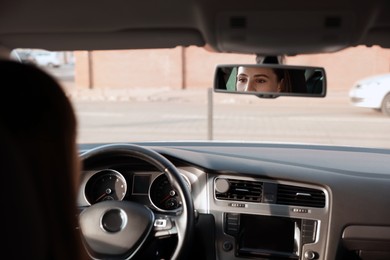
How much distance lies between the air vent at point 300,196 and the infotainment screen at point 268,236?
0.49 feet

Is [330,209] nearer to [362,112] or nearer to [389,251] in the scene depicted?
[389,251]

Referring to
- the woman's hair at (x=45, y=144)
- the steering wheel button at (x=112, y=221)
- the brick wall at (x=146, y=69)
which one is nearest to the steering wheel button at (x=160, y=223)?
the steering wheel button at (x=112, y=221)

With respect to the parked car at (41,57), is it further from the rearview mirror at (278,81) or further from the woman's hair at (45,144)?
the rearview mirror at (278,81)

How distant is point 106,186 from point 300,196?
1.32m

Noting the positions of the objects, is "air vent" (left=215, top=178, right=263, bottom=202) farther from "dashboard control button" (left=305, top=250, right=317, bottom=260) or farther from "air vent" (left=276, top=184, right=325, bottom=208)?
"dashboard control button" (left=305, top=250, right=317, bottom=260)

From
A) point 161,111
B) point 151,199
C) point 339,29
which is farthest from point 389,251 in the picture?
point 161,111

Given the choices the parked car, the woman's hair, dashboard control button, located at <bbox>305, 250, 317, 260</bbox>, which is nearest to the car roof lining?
the parked car

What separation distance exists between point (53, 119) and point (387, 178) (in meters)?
2.93

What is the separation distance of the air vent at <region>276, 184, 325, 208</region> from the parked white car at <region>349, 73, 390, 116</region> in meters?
5.13

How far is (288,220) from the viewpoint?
12.4 ft

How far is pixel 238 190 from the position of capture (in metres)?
3.80

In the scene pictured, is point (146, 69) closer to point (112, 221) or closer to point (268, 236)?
point (268, 236)

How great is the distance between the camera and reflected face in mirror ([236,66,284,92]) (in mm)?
3219

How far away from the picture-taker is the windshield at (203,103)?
8844mm
